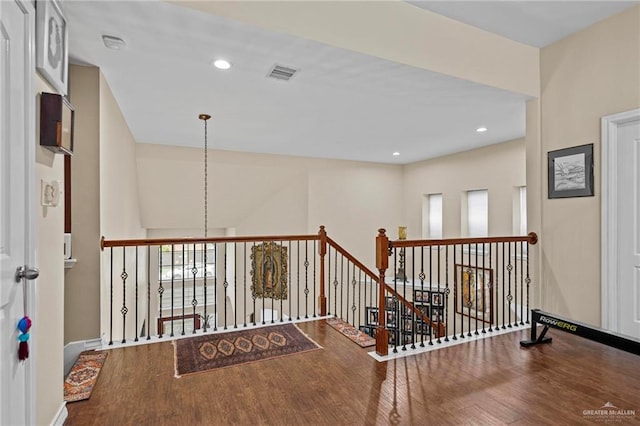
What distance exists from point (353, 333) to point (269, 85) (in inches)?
107

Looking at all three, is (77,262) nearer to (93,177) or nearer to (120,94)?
(93,177)

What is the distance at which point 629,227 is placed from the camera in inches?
119

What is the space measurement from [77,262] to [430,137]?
5166 mm

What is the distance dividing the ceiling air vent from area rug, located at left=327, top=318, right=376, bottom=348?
264 cm

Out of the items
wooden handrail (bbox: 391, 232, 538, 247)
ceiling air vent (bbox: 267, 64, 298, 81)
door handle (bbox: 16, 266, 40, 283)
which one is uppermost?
ceiling air vent (bbox: 267, 64, 298, 81)

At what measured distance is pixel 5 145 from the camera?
4.35 feet

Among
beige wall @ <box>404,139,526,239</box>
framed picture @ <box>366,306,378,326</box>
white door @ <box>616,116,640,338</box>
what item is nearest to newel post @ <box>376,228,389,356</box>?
white door @ <box>616,116,640,338</box>

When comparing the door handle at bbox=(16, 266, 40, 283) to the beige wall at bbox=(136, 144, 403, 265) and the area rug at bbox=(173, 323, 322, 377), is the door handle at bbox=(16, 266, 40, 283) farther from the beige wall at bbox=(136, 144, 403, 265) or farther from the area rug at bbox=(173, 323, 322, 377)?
the beige wall at bbox=(136, 144, 403, 265)

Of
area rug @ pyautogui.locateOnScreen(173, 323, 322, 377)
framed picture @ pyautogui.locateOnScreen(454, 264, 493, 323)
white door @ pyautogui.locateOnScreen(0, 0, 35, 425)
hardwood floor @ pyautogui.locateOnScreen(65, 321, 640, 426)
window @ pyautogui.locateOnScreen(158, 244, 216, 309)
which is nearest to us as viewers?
white door @ pyautogui.locateOnScreen(0, 0, 35, 425)

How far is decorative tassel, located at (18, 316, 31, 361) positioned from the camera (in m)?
1.39

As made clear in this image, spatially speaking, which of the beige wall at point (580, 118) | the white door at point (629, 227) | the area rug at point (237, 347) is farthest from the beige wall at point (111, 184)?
the white door at point (629, 227)

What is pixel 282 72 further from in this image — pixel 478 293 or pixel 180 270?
pixel 180 270

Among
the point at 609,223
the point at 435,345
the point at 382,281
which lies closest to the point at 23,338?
the point at 382,281

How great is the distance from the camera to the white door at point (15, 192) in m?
1.31
